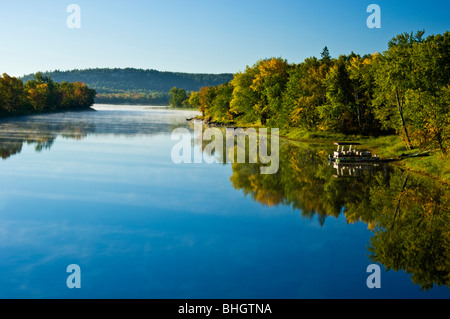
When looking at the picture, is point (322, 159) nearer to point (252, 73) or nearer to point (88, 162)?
point (88, 162)

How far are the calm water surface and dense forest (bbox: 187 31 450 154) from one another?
7.68m

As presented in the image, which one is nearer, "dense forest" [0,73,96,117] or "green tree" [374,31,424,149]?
"green tree" [374,31,424,149]

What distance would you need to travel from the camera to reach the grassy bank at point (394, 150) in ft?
114

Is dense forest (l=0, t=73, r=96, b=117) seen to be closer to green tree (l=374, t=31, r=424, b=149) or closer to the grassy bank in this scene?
the grassy bank

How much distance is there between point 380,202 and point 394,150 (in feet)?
74.6

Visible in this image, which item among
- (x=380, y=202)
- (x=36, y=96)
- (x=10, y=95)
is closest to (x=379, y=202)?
(x=380, y=202)

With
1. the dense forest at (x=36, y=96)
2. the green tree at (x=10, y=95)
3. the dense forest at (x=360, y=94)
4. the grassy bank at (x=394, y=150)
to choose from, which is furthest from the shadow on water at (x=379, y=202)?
the dense forest at (x=36, y=96)

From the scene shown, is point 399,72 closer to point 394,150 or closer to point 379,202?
point 394,150

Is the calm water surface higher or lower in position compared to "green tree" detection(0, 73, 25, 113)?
lower

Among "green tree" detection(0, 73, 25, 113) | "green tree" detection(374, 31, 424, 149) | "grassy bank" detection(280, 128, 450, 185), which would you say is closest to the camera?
"grassy bank" detection(280, 128, 450, 185)

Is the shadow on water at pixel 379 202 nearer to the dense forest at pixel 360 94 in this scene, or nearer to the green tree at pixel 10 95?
the dense forest at pixel 360 94

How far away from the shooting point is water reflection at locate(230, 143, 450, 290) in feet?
59.7

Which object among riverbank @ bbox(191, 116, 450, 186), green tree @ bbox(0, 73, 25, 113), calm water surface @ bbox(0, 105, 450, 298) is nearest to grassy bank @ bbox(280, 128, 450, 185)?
riverbank @ bbox(191, 116, 450, 186)

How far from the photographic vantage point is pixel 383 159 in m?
44.5
